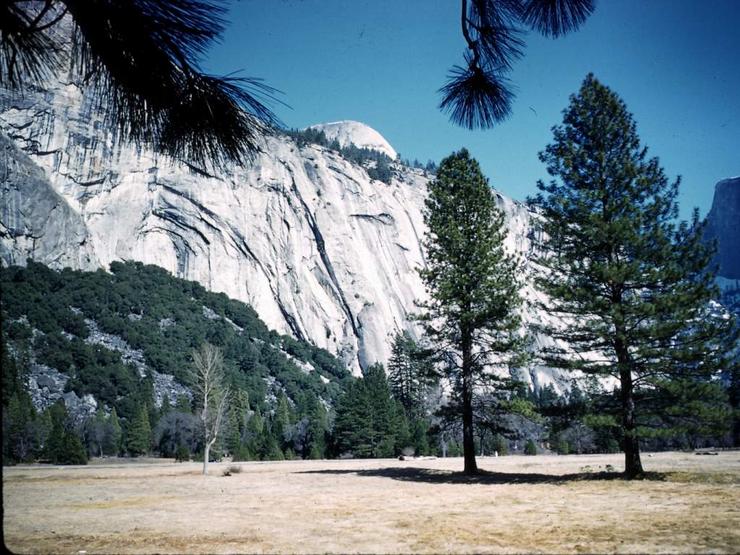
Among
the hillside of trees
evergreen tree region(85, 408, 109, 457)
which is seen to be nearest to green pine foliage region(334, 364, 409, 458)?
the hillside of trees

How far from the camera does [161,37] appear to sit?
3.29 meters

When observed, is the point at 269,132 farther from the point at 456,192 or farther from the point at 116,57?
the point at 456,192

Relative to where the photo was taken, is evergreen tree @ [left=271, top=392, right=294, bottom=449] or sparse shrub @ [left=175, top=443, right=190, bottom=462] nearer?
sparse shrub @ [left=175, top=443, right=190, bottom=462]

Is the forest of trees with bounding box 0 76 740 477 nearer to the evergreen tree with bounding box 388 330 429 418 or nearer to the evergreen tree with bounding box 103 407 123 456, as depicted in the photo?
the evergreen tree with bounding box 103 407 123 456

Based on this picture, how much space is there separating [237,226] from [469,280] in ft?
298

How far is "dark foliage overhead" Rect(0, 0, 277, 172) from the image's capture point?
3156 mm

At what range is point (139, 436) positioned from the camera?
185ft

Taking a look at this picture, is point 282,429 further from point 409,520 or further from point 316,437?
point 409,520

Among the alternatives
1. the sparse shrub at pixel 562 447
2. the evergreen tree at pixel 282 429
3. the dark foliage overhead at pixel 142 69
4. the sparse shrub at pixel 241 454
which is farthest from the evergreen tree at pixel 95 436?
the dark foliage overhead at pixel 142 69

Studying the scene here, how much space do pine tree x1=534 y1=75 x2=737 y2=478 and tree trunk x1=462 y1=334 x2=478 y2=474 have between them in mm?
3703

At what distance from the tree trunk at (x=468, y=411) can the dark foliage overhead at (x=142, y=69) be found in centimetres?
1616

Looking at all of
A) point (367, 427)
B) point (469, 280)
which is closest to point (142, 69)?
point (469, 280)

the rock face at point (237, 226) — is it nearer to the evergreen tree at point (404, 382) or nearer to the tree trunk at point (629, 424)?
the evergreen tree at point (404, 382)

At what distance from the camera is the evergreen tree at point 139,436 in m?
56.2
